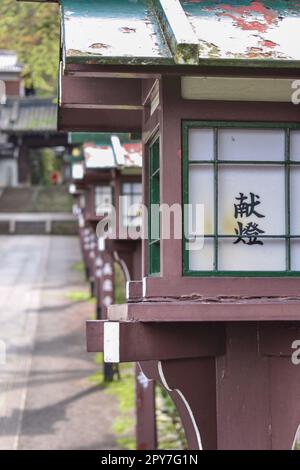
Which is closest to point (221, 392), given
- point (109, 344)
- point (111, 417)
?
point (109, 344)

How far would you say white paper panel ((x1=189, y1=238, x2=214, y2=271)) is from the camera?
6371mm

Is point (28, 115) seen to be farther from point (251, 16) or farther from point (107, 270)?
point (251, 16)

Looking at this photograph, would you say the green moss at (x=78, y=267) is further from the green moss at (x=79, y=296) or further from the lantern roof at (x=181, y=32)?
the lantern roof at (x=181, y=32)

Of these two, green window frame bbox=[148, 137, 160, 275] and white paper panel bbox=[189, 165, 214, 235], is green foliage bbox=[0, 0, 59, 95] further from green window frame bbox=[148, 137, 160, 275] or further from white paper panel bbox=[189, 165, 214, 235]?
white paper panel bbox=[189, 165, 214, 235]

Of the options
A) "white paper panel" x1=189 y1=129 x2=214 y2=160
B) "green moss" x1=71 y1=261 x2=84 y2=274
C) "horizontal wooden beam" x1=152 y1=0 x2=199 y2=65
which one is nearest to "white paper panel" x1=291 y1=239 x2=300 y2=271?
"white paper panel" x1=189 y1=129 x2=214 y2=160

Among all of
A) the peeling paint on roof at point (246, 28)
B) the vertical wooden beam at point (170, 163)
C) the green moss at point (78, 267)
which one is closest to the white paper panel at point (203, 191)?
the vertical wooden beam at point (170, 163)

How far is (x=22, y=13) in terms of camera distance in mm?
17922

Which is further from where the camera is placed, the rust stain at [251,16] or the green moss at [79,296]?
the green moss at [79,296]

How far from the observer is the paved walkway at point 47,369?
660 inches

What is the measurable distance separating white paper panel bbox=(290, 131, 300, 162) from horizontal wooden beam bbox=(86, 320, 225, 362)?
1.37m

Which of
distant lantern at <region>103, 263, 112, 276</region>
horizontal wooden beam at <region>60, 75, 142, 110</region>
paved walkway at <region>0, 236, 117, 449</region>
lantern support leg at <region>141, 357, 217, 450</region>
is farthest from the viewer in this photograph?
distant lantern at <region>103, 263, 112, 276</region>

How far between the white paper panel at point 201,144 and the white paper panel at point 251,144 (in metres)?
0.07

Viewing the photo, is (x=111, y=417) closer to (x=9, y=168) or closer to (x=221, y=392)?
(x=221, y=392)
